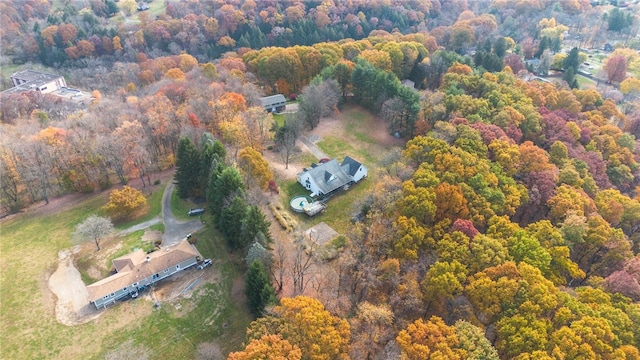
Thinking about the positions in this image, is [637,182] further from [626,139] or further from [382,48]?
[382,48]

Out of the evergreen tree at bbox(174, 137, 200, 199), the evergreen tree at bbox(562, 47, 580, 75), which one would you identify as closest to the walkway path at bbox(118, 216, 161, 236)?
the evergreen tree at bbox(174, 137, 200, 199)

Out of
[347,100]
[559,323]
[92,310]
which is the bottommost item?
[92,310]

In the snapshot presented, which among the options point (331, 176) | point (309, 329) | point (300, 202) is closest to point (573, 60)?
point (331, 176)

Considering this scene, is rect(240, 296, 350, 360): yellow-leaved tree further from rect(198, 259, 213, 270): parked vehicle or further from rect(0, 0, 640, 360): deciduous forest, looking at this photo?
rect(198, 259, 213, 270): parked vehicle

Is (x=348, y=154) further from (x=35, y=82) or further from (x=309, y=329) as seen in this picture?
(x=35, y=82)

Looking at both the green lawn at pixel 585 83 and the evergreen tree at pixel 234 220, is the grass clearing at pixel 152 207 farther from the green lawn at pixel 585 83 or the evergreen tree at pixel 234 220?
the green lawn at pixel 585 83

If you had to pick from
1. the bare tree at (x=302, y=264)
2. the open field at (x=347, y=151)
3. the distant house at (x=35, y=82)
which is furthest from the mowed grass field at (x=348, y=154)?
the distant house at (x=35, y=82)

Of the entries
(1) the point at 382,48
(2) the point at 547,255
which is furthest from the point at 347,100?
(2) the point at 547,255

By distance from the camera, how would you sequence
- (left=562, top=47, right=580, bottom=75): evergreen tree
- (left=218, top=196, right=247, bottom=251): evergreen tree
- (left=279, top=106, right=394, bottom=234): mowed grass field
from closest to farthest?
(left=218, top=196, right=247, bottom=251): evergreen tree
(left=279, top=106, right=394, bottom=234): mowed grass field
(left=562, top=47, right=580, bottom=75): evergreen tree
